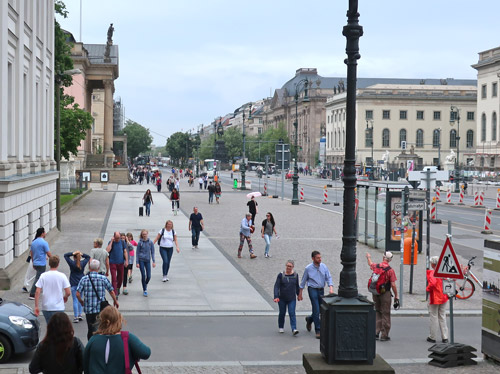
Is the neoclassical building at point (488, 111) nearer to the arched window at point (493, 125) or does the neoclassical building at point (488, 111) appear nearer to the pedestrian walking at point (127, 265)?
the arched window at point (493, 125)

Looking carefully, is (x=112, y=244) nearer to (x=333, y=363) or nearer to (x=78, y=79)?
(x=333, y=363)

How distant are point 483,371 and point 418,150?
12774 cm

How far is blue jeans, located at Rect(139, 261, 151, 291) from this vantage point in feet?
57.7

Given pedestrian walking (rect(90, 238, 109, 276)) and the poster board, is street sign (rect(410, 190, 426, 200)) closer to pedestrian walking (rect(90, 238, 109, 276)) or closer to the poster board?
the poster board

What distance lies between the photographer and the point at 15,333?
37.8ft

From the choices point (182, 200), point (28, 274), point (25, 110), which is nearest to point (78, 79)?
point (182, 200)

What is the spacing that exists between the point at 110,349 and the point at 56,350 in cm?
49

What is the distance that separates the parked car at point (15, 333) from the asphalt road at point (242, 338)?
0.27 meters

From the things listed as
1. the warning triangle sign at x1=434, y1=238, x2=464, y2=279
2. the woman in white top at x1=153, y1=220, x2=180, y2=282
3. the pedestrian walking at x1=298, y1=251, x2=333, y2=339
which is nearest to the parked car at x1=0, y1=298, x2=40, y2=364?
the pedestrian walking at x1=298, y1=251, x2=333, y2=339

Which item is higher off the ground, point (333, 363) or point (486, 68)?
point (486, 68)

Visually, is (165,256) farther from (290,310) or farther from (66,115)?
(66,115)

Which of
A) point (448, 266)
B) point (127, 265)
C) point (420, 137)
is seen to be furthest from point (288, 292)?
point (420, 137)

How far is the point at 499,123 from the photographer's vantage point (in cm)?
9900

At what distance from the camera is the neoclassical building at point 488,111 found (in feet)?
326
